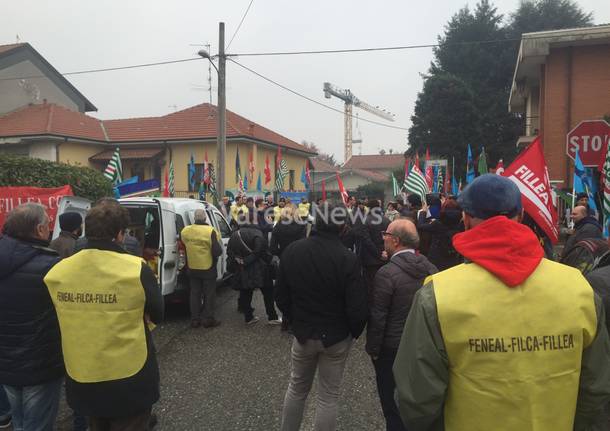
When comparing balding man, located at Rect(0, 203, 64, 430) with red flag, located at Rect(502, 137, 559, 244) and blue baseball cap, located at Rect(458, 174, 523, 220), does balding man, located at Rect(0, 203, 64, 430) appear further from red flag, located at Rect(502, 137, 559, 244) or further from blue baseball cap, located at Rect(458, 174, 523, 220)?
red flag, located at Rect(502, 137, 559, 244)

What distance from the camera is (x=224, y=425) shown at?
391 centimetres

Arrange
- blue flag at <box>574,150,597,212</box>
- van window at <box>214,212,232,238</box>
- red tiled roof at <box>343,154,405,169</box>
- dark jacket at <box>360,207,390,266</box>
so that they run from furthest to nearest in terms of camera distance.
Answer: red tiled roof at <box>343,154,405,169</box>
van window at <box>214,212,232,238</box>
blue flag at <box>574,150,597,212</box>
dark jacket at <box>360,207,390,266</box>

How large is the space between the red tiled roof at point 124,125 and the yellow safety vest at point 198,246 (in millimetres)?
19577

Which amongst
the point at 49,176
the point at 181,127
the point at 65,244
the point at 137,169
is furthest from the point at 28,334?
the point at 181,127

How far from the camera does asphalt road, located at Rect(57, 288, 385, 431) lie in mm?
3988

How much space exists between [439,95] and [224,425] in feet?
95.0

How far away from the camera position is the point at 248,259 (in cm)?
671

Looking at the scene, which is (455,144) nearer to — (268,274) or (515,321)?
(268,274)

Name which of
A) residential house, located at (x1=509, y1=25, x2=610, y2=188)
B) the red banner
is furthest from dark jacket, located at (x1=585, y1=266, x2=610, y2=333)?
residential house, located at (x1=509, y1=25, x2=610, y2=188)

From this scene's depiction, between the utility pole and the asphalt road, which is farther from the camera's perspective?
the utility pole

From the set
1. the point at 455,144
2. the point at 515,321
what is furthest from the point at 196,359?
the point at 455,144

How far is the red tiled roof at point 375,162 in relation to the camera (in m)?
78.2

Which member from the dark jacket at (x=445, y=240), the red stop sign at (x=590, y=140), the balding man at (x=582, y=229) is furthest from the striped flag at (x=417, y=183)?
the balding man at (x=582, y=229)

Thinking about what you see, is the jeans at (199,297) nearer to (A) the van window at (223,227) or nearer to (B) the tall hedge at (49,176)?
(A) the van window at (223,227)
